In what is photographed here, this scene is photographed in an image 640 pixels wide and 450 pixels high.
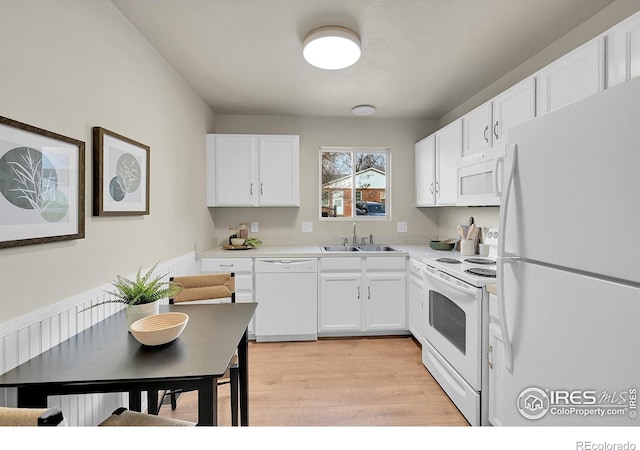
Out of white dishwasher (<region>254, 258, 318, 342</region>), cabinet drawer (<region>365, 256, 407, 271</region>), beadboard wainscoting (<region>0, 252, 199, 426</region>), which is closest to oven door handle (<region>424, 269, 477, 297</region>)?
cabinet drawer (<region>365, 256, 407, 271</region>)

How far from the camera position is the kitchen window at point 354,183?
3.89 meters

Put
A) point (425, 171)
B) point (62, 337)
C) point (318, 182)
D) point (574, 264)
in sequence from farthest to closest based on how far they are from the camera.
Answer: point (318, 182), point (425, 171), point (62, 337), point (574, 264)

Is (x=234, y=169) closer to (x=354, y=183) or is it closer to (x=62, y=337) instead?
(x=354, y=183)

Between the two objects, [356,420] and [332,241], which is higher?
[332,241]

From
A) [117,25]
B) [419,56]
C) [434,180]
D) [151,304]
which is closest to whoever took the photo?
[151,304]

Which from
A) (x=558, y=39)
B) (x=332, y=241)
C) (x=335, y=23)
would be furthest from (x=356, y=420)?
(x=558, y=39)

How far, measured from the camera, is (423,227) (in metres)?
3.94

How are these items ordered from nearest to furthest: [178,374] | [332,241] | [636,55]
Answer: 1. [178,374]
2. [636,55]
3. [332,241]

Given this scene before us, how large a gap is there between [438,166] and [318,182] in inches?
54.8

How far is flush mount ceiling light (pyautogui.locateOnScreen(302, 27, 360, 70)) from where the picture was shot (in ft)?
6.25

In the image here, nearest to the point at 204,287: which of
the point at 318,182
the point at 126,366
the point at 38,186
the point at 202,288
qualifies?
the point at 202,288

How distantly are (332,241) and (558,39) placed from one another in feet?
8.87

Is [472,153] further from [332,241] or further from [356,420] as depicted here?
[356,420]

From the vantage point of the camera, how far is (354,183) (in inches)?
155
